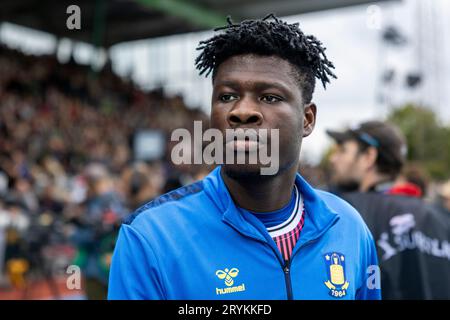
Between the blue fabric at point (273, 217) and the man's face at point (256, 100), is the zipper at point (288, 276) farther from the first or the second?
the man's face at point (256, 100)

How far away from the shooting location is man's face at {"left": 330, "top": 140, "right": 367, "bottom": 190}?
4.20 metres

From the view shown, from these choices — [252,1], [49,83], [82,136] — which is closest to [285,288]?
[82,136]

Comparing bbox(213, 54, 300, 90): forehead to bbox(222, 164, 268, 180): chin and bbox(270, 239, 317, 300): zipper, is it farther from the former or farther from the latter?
bbox(270, 239, 317, 300): zipper

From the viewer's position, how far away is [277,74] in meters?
2.06

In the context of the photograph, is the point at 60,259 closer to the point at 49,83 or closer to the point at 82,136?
the point at 82,136

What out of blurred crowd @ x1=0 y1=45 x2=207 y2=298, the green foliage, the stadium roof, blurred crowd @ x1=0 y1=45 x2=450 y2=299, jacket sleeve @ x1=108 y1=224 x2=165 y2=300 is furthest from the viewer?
the green foliage

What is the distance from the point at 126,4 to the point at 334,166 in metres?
20.3

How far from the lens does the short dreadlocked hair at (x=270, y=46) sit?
81.8 inches

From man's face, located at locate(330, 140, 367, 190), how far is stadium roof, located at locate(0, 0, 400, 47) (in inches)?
635

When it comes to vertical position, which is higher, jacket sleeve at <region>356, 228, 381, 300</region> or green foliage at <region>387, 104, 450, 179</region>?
green foliage at <region>387, 104, 450, 179</region>

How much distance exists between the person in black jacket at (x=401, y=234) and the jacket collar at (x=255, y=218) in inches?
56.3

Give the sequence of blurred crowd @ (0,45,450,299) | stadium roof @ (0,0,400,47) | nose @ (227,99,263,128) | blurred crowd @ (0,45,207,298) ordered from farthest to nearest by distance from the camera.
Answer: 1. stadium roof @ (0,0,400,47)
2. blurred crowd @ (0,45,207,298)
3. blurred crowd @ (0,45,450,299)
4. nose @ (227,99,263,128)

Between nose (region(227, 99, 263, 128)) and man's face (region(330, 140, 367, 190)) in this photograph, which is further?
man's face (region(330, 140, 367, 190))

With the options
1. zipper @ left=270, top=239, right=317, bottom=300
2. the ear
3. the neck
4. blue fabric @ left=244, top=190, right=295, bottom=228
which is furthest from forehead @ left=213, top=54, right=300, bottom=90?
zipper @ left=270, top=239, right=317, bottom=300
